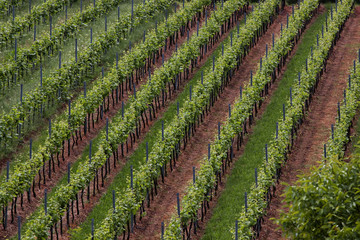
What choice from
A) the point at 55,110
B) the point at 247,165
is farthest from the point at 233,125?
the point at 55,110

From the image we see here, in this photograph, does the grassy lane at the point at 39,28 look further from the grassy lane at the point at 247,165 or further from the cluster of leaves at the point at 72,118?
the grassy lane at the point at 247,165

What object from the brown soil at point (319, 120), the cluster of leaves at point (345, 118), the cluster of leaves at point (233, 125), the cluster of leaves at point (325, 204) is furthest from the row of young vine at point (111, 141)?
the cluster of leaves at point (325, 204)

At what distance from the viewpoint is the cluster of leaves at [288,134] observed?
22594 millimetres

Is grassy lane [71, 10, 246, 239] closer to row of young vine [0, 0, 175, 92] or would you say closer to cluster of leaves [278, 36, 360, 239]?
row of young vine [0, 0, 175, 92]

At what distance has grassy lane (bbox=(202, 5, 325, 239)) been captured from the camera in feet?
80.0

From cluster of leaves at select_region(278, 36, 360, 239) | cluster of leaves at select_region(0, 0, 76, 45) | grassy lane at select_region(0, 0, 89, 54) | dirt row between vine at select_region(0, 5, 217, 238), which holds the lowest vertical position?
dirt row between vine at select_region(0, 5, 217, 238)

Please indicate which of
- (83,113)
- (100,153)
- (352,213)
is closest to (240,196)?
(100,153)

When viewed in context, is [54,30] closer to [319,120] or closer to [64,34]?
[64,34]

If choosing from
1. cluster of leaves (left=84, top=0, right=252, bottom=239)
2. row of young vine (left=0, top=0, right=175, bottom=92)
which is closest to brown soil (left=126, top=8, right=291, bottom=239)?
cluster of leaves (left=84, top=0, right=252, bottom=239)

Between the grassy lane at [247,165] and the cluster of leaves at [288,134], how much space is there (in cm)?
76

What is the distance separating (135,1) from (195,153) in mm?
16013

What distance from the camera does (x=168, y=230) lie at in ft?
72.1

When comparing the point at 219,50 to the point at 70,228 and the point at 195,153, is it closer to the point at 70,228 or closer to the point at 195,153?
the point at 195,153

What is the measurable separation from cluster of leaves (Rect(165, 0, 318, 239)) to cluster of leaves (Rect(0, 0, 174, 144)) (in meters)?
5.89
